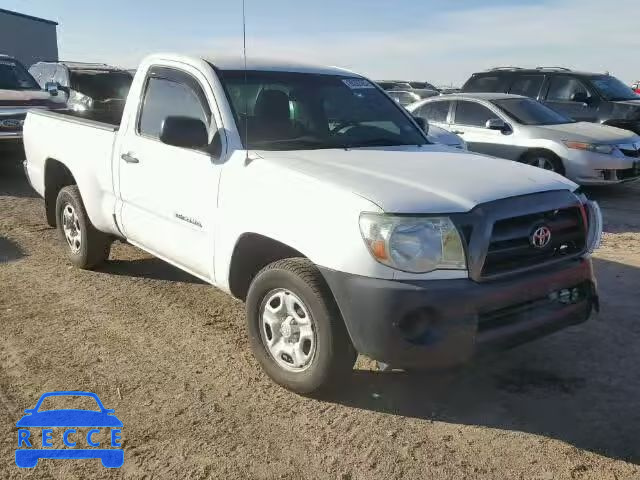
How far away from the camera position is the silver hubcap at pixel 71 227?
562 centimetres

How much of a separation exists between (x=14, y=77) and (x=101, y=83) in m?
1.75

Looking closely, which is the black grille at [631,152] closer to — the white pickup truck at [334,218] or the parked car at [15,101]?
the white pickup truck at [334,218]

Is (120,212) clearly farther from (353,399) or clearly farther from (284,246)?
(353,399)

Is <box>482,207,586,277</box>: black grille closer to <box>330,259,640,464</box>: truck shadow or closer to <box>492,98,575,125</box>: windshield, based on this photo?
<box>330,259,640,464</box>: truck shadow

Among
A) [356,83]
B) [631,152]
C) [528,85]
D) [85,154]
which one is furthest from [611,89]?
[85,154]

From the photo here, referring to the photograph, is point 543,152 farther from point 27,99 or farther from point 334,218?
point 27,99

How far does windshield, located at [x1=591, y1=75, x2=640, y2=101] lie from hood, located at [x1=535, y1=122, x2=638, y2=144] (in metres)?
2.15

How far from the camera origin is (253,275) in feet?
12.8

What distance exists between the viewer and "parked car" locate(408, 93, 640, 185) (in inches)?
355

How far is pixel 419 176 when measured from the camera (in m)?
3.38

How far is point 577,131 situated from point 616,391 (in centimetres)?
666

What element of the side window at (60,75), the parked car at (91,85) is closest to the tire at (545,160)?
the parked car at (91,85)

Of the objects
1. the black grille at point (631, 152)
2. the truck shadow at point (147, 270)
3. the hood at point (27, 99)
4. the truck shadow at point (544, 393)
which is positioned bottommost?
the truck shadow at point (544, 393)

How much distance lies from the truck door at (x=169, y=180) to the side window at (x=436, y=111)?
7065 mm
